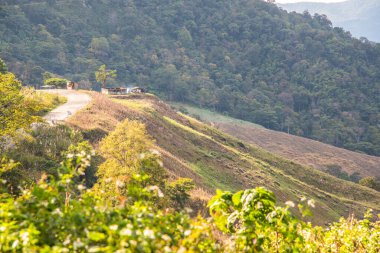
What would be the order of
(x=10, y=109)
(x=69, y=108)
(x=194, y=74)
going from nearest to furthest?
(x=10, y=109), (x=69, y=108), (x=194, y=74)

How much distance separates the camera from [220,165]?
5325 cm

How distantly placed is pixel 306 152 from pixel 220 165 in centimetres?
7182

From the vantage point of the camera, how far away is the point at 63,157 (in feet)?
93.8

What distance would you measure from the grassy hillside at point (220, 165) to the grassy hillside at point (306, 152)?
113 ft

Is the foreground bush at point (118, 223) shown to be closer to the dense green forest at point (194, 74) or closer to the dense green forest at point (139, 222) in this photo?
the dense green forest at point (139, 222)

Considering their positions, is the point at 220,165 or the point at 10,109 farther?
the point at 220,165

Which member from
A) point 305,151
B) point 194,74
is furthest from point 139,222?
point 194,74

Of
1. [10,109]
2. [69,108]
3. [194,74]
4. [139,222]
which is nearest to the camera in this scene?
[139,222]

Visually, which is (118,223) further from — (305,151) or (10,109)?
(305,151)

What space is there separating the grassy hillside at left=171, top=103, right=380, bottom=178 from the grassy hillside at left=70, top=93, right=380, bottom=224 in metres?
34.3

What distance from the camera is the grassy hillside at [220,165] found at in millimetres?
42688

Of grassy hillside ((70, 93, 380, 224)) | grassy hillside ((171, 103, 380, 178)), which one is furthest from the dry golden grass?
grassy hillside ((70, 93, 380, 224))

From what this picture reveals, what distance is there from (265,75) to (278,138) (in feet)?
244

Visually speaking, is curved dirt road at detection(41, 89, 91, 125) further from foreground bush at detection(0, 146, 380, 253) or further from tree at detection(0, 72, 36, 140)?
foreground bush at detection(0, 146, 380, 253)
